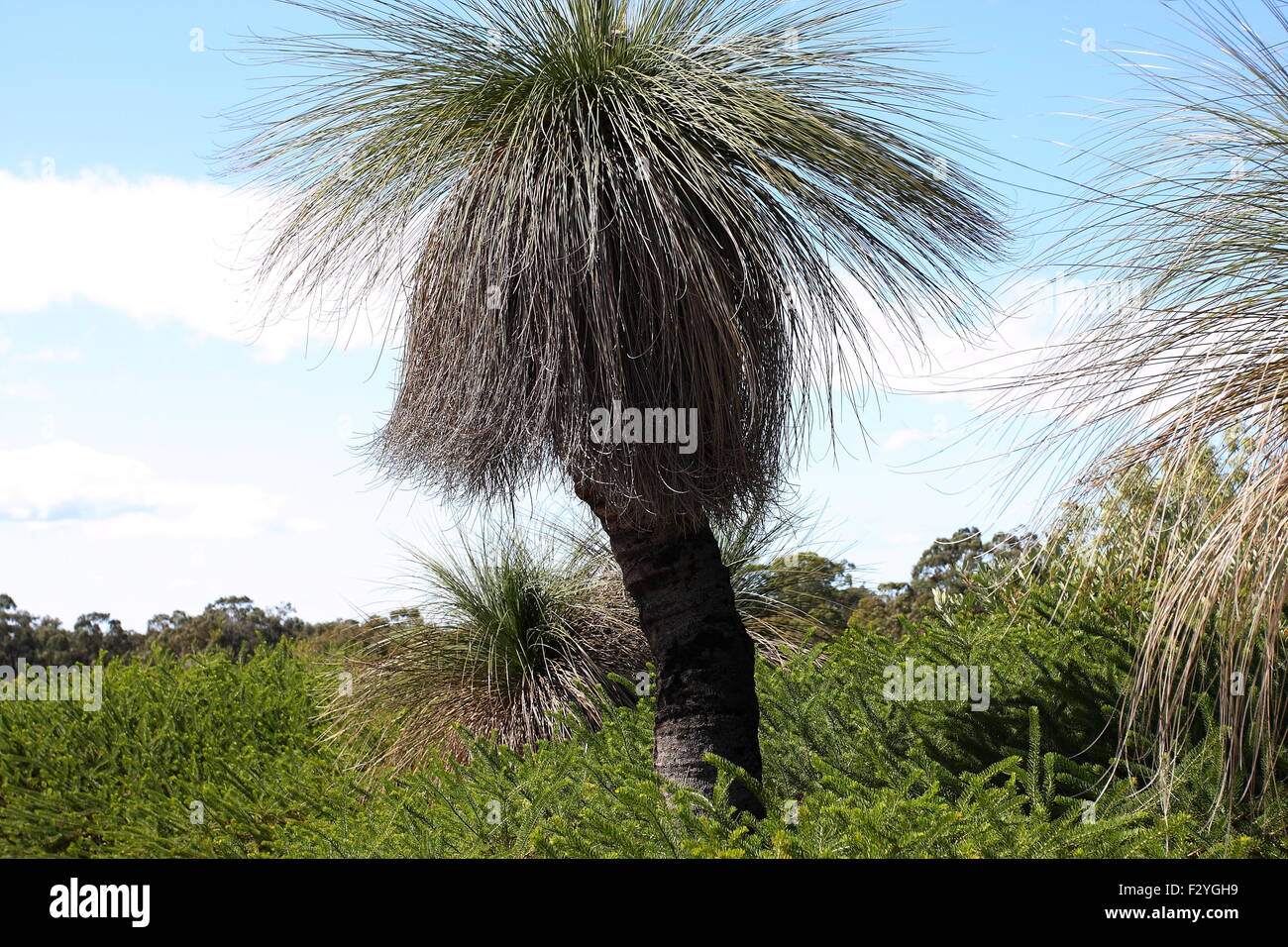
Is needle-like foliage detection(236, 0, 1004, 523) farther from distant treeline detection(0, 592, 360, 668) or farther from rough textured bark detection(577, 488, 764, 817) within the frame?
distant treeline detection(0, 592, 360, 668)

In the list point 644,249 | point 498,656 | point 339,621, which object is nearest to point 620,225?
point 644,249

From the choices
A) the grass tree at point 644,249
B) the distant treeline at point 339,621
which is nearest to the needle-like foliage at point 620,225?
the grass tree at point 644,249

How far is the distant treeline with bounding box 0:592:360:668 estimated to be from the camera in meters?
13.8

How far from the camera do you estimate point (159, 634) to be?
1675cm

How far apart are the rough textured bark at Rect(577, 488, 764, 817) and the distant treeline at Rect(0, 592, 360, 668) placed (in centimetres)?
879

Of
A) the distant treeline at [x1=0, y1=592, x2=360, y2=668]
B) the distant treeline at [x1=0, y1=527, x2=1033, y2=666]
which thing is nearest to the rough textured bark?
the distant treeline at [x1=0, y1=527, x2=1033, y2=666]

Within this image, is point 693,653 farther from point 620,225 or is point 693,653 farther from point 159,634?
point 159,634

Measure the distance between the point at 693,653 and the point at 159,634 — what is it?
48.4 feet

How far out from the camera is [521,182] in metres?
4.39

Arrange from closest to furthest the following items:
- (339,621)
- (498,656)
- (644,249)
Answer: (644,249)
(498,656)
(339,621)

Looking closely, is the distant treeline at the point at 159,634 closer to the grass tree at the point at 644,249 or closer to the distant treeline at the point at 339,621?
the distant treeline at the point at 339,621

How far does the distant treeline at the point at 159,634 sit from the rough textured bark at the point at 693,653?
28.8 ft
